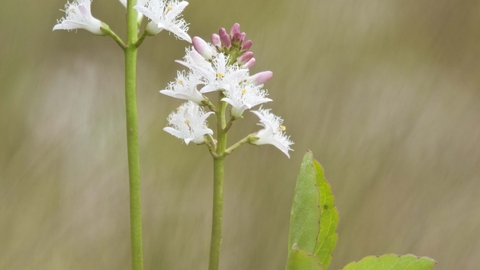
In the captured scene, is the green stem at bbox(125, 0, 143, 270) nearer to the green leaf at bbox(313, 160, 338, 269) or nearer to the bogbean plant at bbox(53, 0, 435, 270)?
the bogbean plant at bbox(53, 0, 435, 270)

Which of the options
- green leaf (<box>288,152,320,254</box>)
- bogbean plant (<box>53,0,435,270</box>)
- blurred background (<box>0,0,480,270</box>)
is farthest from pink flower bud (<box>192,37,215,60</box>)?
blurred background (<box>0,0,480,270</box>)

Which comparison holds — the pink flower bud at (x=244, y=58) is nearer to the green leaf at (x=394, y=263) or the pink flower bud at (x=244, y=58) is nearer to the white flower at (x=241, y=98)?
the white flower at (x=241, y=98)

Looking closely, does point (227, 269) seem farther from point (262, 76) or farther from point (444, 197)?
point (262, 76)

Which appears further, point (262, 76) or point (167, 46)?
point (167, 46)

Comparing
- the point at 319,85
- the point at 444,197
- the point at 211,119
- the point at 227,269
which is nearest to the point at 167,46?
the point at 211,119

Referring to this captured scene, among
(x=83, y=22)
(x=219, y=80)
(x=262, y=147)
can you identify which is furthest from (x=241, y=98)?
(x=262, y=147)

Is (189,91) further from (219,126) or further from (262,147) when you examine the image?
(262,147)
